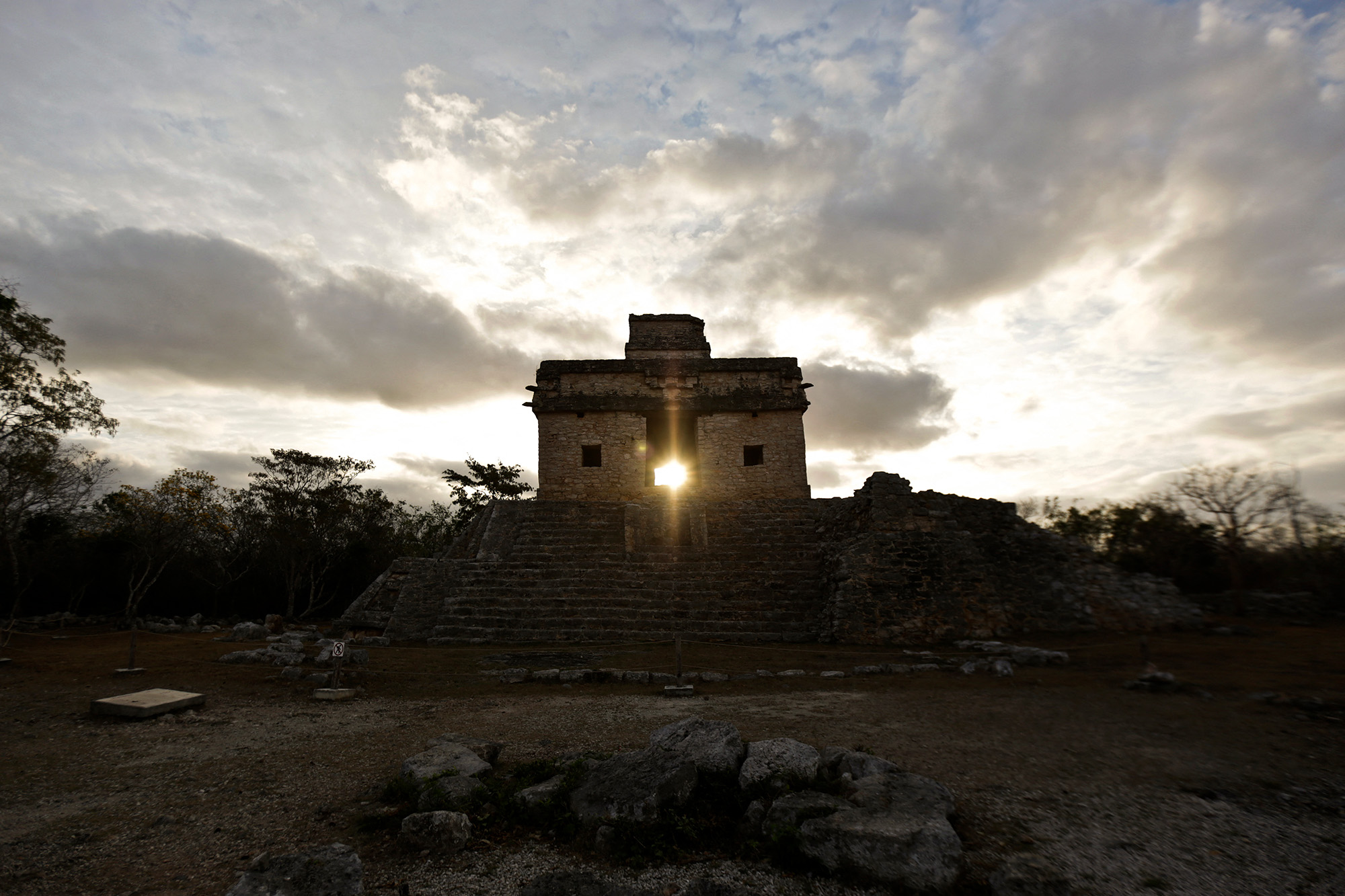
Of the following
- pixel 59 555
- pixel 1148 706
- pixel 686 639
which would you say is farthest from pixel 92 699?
pixel 59 555

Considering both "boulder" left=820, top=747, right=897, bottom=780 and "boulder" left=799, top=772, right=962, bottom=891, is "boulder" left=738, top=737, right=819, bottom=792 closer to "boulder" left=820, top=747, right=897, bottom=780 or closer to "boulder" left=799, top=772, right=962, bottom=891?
"boulder" left=820, top=747, right=897, bottom=780

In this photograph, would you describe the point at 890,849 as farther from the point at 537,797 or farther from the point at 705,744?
the point at 537,797

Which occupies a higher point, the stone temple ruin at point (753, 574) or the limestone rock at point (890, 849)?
the stone temple ruin at point (753, 574)

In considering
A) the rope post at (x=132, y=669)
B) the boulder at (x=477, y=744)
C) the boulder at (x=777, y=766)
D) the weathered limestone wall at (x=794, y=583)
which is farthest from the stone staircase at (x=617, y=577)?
the boulder at (x=777, y=766)

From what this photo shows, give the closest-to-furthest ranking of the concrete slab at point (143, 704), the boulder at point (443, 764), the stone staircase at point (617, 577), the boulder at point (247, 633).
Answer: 1. the boulder at point (443, 764)
2. the concrete slab at point (143, 704)
3. the stone staircase at point (617, 577)
4. the boulder at point (247, 633)

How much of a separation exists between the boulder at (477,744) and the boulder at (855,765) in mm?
2403

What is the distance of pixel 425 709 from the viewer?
6152 millimetres

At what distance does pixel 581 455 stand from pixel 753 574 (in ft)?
25.6

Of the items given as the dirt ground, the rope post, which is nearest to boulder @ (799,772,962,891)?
the dirt ground

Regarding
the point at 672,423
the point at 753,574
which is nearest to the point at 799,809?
the point at 753,574

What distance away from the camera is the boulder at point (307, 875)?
7.98 ft

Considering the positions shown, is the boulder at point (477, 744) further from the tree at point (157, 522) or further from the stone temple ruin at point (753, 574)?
the tree at point (157, 522)

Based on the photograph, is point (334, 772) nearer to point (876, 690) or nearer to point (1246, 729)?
point (876, 690)

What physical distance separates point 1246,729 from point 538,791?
18.7 ft
